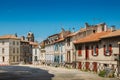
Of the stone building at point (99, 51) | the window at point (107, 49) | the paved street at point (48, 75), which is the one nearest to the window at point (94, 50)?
the stone building at point (99, 51)

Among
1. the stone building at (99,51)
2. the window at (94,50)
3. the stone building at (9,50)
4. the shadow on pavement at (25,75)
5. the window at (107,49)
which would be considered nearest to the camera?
the shadow on pavement at (25,75)

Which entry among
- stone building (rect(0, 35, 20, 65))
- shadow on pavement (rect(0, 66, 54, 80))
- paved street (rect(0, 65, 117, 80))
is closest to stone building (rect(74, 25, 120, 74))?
paved street (rect(0, 65, 117, 80))

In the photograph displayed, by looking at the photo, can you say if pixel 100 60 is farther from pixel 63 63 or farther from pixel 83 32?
pixel 63 63

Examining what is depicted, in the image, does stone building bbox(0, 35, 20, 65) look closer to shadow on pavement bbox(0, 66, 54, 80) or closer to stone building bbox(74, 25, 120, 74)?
stone building bbox(74, 25, 120, 74)

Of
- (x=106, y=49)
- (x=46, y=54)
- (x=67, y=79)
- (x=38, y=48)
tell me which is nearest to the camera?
(x=67, y=79)

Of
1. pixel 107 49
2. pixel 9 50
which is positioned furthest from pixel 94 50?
pixel 9 50

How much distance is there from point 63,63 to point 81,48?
16.1m

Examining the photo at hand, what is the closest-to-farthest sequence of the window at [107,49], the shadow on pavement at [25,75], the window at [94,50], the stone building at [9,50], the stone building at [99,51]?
the shadow on pavement at [25,75]
the stone building at [99,51]
the window at [107,49]
the window at [94,50]
the stone building at [9,50]

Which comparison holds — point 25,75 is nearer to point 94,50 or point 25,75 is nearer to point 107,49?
point 107,49

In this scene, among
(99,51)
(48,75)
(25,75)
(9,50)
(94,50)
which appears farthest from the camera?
(9,50)

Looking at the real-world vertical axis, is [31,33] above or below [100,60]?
above

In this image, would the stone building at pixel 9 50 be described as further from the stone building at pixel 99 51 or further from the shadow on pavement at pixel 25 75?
the shadow on pavement at pixel 25 75

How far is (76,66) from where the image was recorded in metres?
64.0

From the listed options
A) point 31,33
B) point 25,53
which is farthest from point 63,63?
point 31,33
